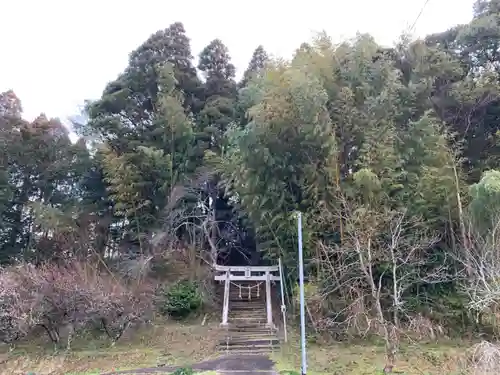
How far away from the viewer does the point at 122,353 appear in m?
9.23

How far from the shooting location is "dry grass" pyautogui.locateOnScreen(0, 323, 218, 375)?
8.58 meters

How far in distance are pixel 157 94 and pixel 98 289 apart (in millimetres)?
6556

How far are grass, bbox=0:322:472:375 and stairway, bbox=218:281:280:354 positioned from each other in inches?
12.9

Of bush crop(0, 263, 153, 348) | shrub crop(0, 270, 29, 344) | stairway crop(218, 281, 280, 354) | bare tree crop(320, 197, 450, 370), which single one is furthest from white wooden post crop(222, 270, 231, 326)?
shrub crop(0, 270, 29, 344)

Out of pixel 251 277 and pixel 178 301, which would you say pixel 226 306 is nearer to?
pixel 251 277

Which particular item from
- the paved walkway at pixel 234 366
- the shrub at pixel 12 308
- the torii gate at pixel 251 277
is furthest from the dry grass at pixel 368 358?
the shrub at pixel 12 308

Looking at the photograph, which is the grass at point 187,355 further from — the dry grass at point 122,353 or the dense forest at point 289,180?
the dense forest at point 289,180

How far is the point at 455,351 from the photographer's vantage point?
8352mm

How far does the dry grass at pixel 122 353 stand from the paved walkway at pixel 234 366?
0.35 m

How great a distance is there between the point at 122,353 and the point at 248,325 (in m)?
2.94

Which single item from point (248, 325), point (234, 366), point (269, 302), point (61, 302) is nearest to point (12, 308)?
point (61, 302)

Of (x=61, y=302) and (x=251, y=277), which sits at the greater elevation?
(x=251, y=277)

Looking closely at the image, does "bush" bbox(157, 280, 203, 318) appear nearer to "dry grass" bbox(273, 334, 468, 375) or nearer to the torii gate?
the torii gate

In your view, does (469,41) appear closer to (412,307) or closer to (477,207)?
(477,207)
